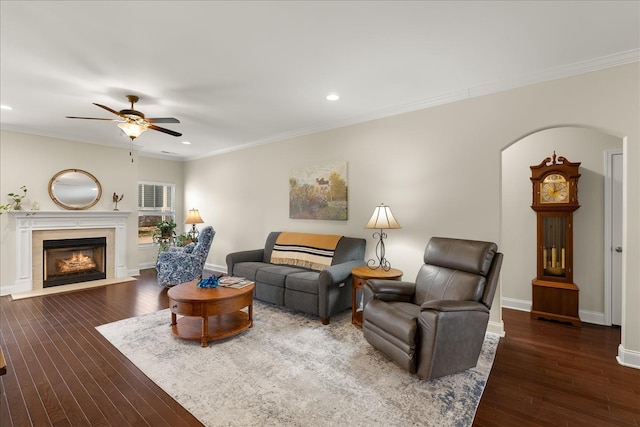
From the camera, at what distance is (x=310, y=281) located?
365 cm

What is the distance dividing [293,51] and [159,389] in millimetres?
2869

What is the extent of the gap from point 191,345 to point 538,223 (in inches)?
171

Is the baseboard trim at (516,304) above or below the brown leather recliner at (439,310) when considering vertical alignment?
below

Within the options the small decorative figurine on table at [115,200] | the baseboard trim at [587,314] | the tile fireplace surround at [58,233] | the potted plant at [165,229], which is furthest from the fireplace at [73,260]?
the baseboard trim at [587,314]

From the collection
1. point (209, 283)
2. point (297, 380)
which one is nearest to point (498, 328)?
point (297, 380)

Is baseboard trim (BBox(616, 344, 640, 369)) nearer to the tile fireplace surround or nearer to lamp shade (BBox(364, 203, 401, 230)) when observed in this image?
lamp shade (BBox(364, 203, 401, 230))

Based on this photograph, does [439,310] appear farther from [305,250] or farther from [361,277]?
[305,250]

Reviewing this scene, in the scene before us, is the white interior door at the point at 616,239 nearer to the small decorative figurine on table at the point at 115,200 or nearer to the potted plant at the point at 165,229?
the potted plant at the point at 165,229

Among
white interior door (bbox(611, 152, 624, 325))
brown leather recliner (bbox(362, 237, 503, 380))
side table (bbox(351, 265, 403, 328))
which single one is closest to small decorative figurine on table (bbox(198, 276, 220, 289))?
side table (bbox(351, 265, 403, 328))

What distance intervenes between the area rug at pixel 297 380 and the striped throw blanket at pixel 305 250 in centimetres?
108

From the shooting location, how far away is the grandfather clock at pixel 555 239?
11.9 ft

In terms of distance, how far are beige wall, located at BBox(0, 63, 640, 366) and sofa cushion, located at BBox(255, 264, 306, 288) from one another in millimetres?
895

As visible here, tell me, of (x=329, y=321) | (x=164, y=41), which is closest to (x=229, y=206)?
(x=329, y=321)

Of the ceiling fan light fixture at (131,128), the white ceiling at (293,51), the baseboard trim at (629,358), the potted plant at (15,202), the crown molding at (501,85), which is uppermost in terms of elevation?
the white ceiling at (293,51)
